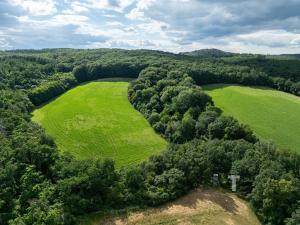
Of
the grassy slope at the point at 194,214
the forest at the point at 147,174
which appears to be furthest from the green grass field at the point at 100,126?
the grassy slope at the point at 194,214

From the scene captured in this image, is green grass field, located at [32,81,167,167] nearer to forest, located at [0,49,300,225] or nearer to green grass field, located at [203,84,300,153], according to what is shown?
forest, located at [0,49,300,225]

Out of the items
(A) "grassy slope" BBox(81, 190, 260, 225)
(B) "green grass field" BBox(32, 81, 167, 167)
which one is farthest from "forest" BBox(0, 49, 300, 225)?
(B) "green grass field" BBox(32, 81, 167, 167)

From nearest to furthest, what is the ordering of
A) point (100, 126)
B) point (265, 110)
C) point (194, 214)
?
point (194, 214)
point (100, 126)
point (265, 110)

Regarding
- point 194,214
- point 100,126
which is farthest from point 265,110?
point 194,214

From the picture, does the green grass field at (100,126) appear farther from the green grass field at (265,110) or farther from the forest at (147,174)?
the green grass field at (265,110)

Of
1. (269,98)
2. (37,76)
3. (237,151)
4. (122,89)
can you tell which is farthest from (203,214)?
(37,76)

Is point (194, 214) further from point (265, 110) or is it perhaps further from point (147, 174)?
point (265, 110)
